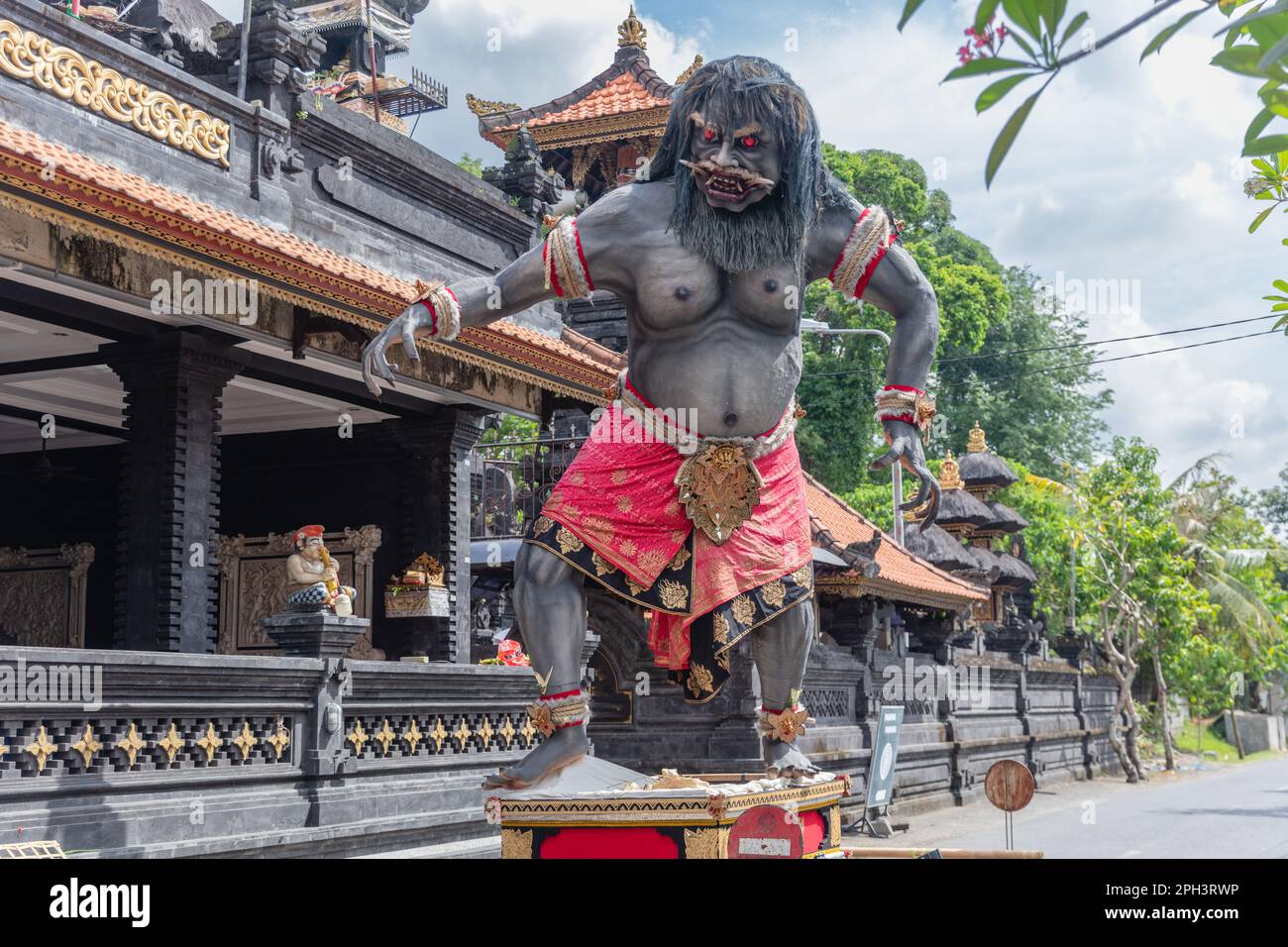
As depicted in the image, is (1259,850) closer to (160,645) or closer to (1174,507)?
(160,645)

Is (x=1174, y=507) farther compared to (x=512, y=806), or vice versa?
(x=1174, y=507)

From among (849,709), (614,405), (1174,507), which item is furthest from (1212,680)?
(614,405)

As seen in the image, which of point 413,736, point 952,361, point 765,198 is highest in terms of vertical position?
point 952,361

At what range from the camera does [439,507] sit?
12.1 m

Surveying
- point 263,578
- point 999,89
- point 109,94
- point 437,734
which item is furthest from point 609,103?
point 999,89

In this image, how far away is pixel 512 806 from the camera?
387cm

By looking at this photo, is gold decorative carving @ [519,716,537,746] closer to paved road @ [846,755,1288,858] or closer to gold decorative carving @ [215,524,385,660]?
gold decorative carving @ [215,524,385,660]

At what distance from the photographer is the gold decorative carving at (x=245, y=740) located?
7.63m

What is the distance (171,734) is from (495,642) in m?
7.77

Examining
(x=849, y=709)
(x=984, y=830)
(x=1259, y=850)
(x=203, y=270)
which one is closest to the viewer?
(x=203, y=270)

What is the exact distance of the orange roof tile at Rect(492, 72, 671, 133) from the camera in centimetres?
2536

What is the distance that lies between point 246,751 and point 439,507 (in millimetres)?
4672

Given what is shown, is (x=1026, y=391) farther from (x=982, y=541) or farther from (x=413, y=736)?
(x=413, y=736)

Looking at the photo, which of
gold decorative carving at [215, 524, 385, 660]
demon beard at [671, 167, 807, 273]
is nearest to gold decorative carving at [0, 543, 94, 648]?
gold decorative carving at [215, 524, 385, 660]
